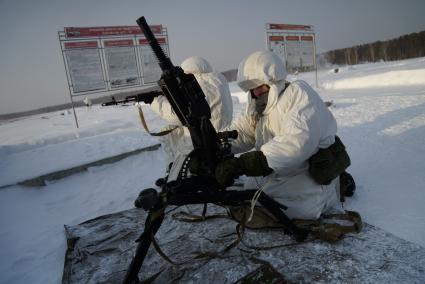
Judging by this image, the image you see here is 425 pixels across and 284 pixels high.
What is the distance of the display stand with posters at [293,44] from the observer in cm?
1241

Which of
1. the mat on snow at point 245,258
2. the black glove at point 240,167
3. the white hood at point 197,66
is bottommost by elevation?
the mat on snow at point 245,258

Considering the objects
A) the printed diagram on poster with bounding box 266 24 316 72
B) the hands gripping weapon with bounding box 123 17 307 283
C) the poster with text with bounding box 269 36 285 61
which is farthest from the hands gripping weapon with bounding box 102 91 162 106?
the poster with text with bounding box 269 36 285 61

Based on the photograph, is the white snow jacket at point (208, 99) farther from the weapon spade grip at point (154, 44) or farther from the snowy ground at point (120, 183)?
the weapon spade grip at point (154, 44)

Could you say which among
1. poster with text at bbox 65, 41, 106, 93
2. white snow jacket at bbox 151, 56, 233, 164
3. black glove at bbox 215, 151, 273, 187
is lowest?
black glove at bbox 215, 151, 273, 187

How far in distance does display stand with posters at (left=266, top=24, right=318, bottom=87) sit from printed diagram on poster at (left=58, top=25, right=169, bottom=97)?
5252 mm

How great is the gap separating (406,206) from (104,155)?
16.5 feet

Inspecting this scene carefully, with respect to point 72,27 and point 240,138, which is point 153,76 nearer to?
point 72,27

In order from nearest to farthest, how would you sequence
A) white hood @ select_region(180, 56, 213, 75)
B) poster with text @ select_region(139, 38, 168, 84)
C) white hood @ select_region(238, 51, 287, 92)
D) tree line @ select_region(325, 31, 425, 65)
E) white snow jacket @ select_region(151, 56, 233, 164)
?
1. white hood @ select_region(238, 51, 287, 92)
2. white snow jacket @ select_region(151, 56, 233, 164)
3. white hood @ select_region(180, 56, 213, 75)
4. poster with text @ select_region(139, 38, 168, 84)
5. tree line @ select_region(325, 31, 425, 65)

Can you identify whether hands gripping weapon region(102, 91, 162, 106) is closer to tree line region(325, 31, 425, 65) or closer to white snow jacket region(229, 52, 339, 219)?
white snow jacket region(229, 52, 339, 219)

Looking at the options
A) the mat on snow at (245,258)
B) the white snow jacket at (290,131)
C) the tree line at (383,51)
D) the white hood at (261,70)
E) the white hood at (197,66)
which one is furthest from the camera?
the tree line at (383,51)

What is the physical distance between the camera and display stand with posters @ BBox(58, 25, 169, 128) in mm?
8078

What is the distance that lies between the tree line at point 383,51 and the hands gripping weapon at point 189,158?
32631mm

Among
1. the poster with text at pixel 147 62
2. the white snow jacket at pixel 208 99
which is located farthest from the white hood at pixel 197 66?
the poster with text at pixel 147 62

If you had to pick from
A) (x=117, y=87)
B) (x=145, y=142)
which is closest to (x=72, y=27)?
(x=117, y=87)
